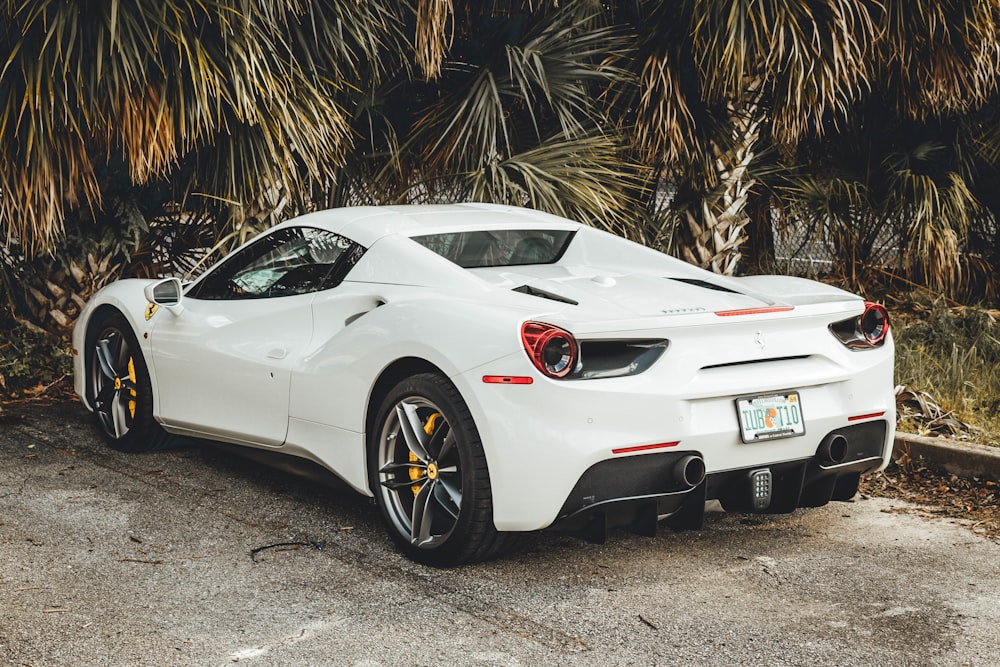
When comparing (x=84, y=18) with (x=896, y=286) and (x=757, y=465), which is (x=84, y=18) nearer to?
(x=757, y=465)

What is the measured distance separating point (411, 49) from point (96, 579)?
4.96 m

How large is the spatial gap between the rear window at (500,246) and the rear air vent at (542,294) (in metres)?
0.56

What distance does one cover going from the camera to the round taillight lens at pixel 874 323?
4504mm

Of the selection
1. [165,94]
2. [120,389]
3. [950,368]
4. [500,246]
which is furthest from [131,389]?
[950,368]

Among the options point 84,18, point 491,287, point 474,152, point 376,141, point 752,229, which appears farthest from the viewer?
point 752,229

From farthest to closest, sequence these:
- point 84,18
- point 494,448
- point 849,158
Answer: point 849,158 → point 84,18 → point 494,448

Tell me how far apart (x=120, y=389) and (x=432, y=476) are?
2.54m

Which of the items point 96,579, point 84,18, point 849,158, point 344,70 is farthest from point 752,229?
point 96,579

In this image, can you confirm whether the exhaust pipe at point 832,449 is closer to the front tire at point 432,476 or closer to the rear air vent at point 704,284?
the rear air vent at point 704,284

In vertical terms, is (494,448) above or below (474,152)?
below

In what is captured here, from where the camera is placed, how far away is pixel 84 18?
6.59 m

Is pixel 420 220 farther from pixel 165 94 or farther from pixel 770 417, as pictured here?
pixel 165 94

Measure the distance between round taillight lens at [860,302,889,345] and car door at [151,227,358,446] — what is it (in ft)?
6.70

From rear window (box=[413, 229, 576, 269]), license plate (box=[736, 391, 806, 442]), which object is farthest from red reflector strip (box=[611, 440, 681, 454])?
rear window (box=[413, 229, 576, 269])
